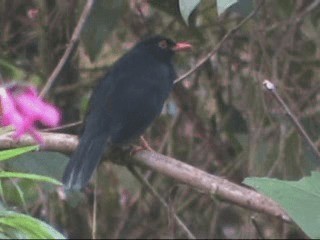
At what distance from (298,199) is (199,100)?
2.86 metres

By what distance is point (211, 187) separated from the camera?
327 centimetres

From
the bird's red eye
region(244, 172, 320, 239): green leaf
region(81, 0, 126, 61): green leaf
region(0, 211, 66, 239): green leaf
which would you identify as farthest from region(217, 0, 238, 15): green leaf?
the bird's red eye

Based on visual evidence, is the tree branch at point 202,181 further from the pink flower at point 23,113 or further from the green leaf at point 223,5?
the pink flower at point 23,113

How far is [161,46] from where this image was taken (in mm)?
4953

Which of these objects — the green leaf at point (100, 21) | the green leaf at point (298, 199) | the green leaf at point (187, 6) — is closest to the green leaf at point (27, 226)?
the green leaf at point (298, 199)

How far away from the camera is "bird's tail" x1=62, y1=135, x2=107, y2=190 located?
12.3 ft

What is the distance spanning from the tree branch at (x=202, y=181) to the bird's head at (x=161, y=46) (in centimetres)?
144

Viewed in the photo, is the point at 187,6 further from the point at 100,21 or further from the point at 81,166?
the point at 100,21

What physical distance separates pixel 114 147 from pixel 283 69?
3.15ft

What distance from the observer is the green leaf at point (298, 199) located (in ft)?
7.06

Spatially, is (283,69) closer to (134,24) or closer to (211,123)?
(211,123)

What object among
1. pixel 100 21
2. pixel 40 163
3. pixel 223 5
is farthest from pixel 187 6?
pixel 100 21

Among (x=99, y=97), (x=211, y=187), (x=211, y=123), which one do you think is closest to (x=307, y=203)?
(x=211, y=187)

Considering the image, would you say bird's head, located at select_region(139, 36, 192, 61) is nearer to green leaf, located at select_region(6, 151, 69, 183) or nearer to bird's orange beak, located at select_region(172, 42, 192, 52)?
bird's orange beak, located at select_region(172, 42, 192, 52)
